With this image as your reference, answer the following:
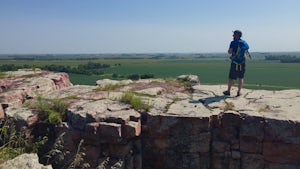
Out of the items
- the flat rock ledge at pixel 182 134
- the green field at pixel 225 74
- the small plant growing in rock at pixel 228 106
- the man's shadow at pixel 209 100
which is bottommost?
the green field at pixel 225 74

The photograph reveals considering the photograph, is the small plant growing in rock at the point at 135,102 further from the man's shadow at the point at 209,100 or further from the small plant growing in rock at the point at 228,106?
the small plant growing in rock at the point at 228,106

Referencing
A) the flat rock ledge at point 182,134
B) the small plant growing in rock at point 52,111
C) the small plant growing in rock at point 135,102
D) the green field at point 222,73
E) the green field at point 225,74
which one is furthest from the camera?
the green field at point 222,73

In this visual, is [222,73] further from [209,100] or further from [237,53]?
[209,100]

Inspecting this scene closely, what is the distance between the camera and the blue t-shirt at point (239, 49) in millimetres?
6441

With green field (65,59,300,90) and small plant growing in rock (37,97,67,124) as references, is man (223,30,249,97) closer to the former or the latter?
small plant growing in rock (37,97,67,124)

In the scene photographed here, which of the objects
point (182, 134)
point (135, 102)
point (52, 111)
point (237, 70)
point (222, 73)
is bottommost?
point (222, 73)

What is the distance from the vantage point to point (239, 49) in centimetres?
648

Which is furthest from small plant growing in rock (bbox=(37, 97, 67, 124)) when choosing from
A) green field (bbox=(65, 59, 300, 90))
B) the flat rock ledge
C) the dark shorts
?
green field (bbox=(65, 59, 300, 90))

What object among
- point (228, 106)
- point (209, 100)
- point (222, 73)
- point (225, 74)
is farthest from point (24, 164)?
point (222, 73)

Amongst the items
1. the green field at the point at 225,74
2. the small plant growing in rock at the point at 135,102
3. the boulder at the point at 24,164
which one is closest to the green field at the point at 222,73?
the green field at the point at 225,74

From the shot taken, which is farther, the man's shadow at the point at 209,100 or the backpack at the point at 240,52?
the backpack at the point at 240,52

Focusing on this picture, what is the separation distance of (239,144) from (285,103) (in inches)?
69.9

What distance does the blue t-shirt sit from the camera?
6441mm

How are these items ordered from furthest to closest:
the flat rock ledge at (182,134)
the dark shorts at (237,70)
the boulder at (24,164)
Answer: the dark shorts at (237,70), the flat rock ledge at (182,134), the boulder at (24,164)
